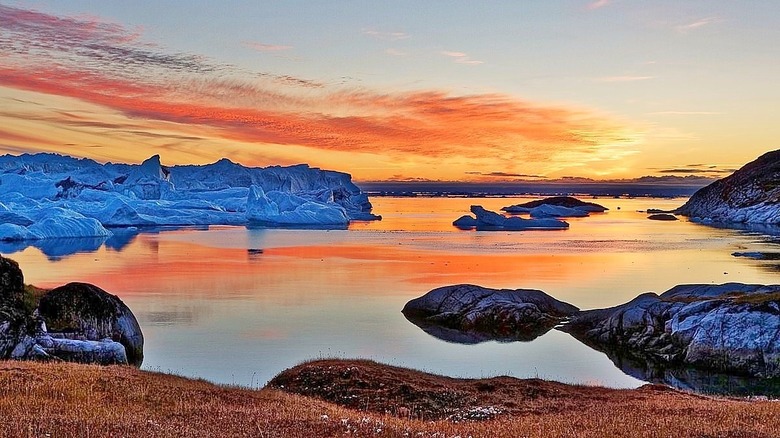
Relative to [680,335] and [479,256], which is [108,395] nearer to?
[680,335]

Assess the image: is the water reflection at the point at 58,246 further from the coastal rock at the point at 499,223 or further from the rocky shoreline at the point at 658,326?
the coastal rock at the point at 499,223

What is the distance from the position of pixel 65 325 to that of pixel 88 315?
912 mm

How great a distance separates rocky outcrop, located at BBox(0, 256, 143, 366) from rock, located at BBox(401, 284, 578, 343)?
16032 millimetres

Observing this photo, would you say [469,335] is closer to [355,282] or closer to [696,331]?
[696,331]

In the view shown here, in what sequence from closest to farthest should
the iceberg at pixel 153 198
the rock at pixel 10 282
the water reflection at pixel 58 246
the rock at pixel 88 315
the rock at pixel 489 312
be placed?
the rock at pixel 10 282 → the rock at pixel 88 315 → the rock at pixel 489 312 → the water reflection at pixel 58 246 → the iceberg at pixel 153 198

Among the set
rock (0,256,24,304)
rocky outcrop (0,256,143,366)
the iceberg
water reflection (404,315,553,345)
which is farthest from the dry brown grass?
the iceberg

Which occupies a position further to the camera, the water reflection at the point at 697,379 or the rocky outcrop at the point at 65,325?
the water reflection at the point at 697,379

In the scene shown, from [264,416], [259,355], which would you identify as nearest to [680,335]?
[259,355]

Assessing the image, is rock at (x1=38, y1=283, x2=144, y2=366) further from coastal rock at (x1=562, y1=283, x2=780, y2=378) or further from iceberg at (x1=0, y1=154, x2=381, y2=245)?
iceberg at (x1=0, y1=154, x2=381, y2=245)

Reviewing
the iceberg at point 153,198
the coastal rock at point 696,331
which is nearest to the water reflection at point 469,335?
the coastal rock at point 696,331

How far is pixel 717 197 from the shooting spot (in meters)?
160

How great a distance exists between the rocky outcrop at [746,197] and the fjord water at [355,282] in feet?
117

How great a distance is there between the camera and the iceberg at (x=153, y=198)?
84.8 meters

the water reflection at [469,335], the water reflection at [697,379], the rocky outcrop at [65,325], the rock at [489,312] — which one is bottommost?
the water reflection at [697,379]
